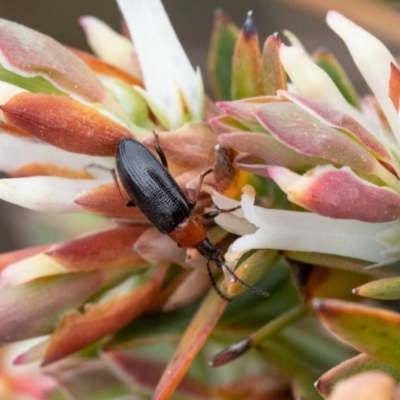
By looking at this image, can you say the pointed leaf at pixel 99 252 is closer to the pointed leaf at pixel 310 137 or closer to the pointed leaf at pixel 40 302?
the pointed leaf at pixel 40 302

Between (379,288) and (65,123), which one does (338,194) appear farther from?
(65,123)

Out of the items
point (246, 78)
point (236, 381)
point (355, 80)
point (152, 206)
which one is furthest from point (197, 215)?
point (355, 80)

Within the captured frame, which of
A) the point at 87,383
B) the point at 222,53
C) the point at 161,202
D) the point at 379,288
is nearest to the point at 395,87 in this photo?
the point at 379,288

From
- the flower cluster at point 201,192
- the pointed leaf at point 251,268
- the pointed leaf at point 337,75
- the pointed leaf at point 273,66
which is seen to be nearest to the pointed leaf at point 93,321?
the flower cluster at point 201,192

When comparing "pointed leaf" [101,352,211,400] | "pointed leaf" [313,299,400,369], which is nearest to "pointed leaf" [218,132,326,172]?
"pointed leaf" [313,299,400,369]

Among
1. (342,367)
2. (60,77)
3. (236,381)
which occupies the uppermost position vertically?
(60,77)

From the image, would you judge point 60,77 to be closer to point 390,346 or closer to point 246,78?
point 246,78
